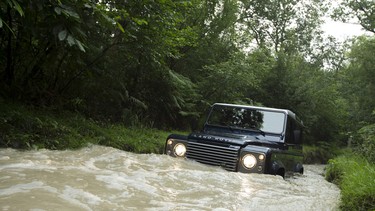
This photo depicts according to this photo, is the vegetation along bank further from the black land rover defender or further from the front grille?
the front grille

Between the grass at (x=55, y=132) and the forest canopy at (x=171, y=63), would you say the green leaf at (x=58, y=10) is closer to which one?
the forest canopy at (x=171, y=63)

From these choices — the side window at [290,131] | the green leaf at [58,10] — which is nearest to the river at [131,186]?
the side window at [290,131]

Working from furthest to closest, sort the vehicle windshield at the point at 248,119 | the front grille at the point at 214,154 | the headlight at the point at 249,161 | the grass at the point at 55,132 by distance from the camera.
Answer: the vehicle windshield at the point at 248,119, the grass at the point at 55,132, the front grille at the point at 214,154, the headlight at the point at 249,161

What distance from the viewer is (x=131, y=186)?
3666 millimetres

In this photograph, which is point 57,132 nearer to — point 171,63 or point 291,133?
point 291,133

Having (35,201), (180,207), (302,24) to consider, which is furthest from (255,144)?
(302,24)

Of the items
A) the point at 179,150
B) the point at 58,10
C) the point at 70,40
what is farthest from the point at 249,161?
the point at 58,10

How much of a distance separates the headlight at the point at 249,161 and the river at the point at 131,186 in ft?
0.71

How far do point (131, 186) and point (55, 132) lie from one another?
354 centimetres

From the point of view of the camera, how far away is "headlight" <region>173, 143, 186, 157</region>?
562 centimetres

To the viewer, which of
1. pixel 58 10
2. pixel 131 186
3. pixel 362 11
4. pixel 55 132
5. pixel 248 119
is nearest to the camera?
pixel 131 186

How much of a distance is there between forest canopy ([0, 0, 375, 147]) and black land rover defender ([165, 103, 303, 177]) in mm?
2173

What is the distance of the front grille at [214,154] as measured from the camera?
515cm

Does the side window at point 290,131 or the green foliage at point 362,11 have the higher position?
the green foliage at point 362,11
